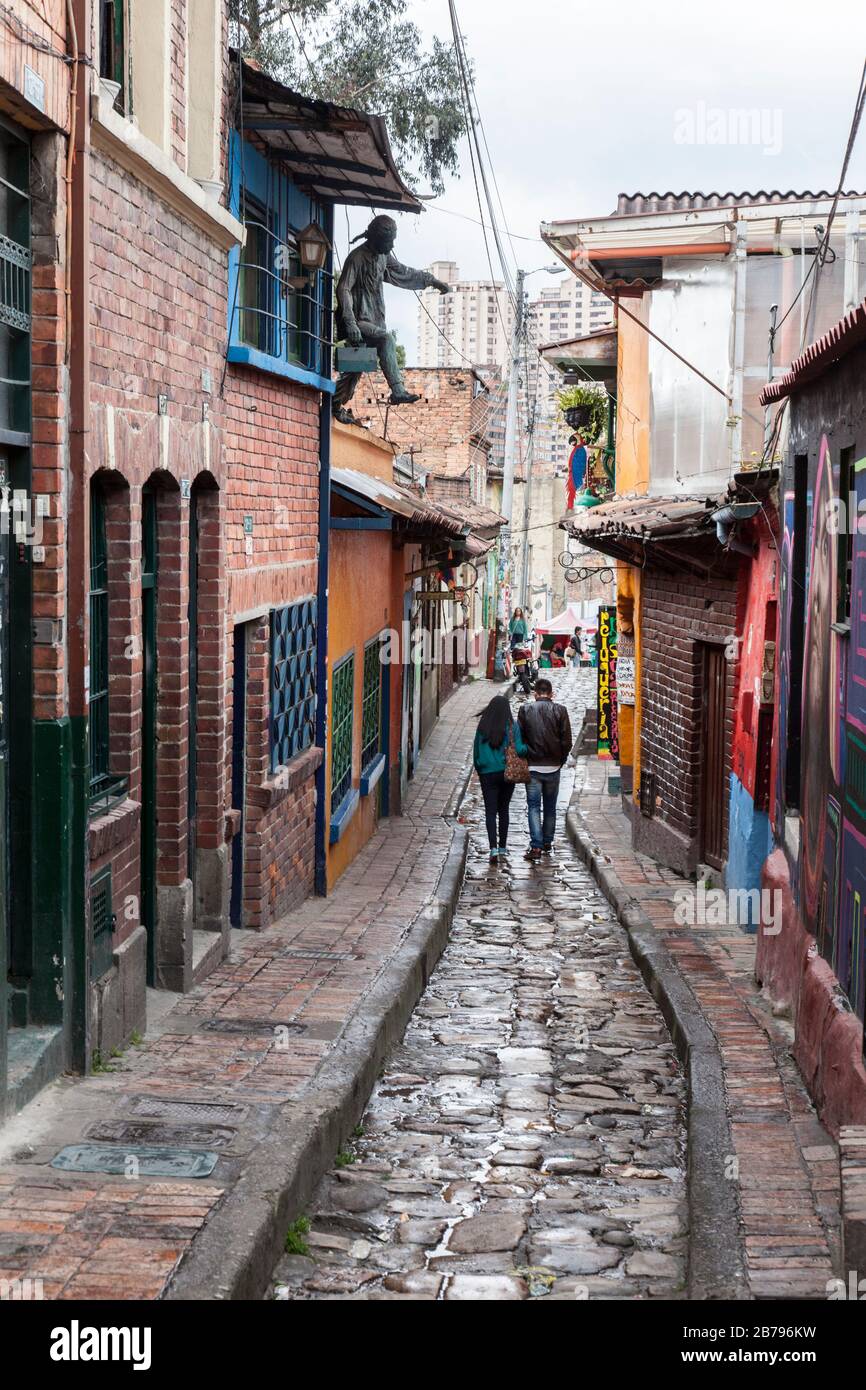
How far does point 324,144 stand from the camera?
416 inches

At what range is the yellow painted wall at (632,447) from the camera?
17.0 metres

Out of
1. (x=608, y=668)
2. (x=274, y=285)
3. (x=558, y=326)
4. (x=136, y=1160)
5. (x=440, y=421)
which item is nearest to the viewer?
(x=136, y=1160)

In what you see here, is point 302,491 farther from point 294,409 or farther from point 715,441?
point 715,441

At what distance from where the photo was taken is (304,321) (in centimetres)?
1238

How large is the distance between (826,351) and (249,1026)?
4271 millimetres

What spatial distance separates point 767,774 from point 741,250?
18.5ft

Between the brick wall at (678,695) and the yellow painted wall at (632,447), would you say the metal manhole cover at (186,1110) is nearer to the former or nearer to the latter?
the brick wall at (678,695)

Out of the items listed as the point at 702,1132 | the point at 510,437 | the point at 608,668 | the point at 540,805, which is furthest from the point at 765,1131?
the point at 510,437

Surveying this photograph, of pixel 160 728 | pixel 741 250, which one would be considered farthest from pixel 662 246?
pixel 160 728

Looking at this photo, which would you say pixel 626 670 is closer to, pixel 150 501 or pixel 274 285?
pixel 274 285

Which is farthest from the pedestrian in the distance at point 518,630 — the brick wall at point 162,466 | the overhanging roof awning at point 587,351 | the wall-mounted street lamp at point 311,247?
the brick wall at point 162,466

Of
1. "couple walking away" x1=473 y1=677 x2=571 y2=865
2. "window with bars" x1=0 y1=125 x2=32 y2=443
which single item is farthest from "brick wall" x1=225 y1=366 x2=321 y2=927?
"couple walking away" x1=473 y1=677 x2=571 y2=865

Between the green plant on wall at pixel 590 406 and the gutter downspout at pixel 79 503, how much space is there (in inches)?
649

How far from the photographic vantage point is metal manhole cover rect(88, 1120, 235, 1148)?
20.0 ft
